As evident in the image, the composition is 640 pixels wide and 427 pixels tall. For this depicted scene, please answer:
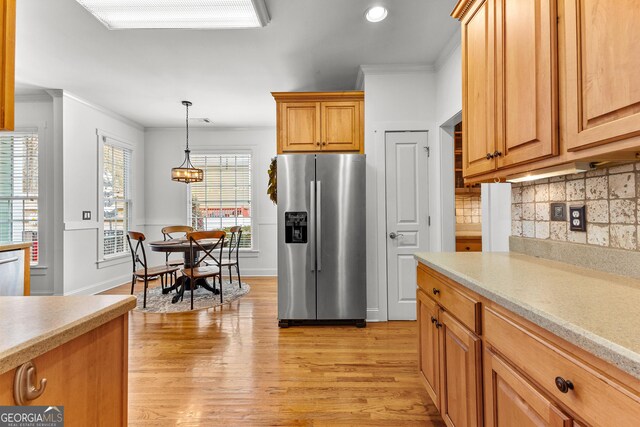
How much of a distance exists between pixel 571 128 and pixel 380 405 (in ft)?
5.72

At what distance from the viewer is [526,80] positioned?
1312 millimetres

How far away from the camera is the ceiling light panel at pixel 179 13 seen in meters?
2.18

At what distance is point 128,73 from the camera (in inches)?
139

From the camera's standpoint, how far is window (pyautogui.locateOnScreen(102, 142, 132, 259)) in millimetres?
4863

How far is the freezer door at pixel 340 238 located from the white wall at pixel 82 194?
3450 millimetres

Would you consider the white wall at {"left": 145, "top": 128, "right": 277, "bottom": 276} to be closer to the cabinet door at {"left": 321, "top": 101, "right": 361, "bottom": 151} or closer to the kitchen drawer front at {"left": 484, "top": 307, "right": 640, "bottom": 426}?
the cabinet door at {"left": 321, "top": 101, "right": 361, "bottom": 151}

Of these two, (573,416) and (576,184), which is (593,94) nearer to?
(576,184)

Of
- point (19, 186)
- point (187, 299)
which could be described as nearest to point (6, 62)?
point (187, 299)

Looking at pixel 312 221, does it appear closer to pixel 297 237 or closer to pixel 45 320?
pixel 297 237

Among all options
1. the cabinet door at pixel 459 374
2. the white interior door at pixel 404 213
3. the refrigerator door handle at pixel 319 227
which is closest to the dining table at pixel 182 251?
the refrigerator door handle at pixel 319 227

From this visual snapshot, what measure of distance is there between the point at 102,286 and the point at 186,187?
206cm

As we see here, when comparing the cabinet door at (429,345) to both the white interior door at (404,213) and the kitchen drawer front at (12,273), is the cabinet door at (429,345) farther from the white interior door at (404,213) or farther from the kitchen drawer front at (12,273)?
the kitchen drawer front at (12,273)

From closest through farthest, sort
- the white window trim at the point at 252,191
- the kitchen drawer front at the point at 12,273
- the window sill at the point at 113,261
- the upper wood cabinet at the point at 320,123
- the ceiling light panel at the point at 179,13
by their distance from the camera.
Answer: the ceiling light panel at the point at 179,13
the kitchen drawer front at the point at 12,273
the upper wood cabinet at the point at 320,123
the window sill at the point at 113,261
the white window trim at the point at 252,191

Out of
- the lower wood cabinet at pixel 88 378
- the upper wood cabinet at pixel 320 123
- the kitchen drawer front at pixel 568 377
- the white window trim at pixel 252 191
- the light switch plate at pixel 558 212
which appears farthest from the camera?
the white window trim at pixel 252 191
